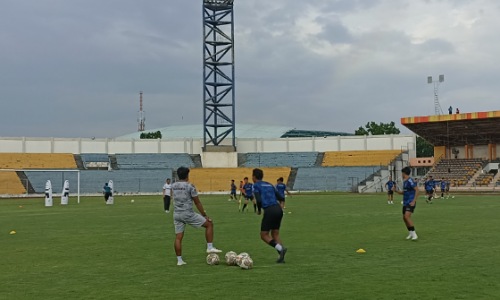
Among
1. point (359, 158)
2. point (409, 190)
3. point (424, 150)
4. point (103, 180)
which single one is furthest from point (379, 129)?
point (409, 190)

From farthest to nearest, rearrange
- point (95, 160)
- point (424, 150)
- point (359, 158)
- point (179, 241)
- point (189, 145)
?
point (424, 150), point (189, 145), point (95, 160), point (359, 158), point (179, 241)

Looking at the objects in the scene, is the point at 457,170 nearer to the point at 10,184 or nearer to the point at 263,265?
the point at 10,184

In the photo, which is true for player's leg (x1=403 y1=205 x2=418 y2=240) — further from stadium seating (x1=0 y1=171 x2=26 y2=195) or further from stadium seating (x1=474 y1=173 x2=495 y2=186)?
stadium seating (x1=0 y1=171 x2=26 y2=195)

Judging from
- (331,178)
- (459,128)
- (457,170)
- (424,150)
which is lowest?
(331,178)

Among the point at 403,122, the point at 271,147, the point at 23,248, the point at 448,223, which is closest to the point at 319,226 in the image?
the point at 448,223

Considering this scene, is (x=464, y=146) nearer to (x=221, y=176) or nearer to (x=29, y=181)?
(x=221, y=176)

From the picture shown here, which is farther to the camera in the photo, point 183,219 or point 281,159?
point 281,159

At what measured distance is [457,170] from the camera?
6550cm

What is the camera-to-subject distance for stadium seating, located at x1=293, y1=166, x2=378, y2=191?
6588cm

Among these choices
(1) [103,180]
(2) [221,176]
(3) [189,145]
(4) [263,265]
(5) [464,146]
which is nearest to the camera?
(4) [263,265]

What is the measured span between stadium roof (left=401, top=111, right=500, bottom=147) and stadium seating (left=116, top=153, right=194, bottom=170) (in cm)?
3061

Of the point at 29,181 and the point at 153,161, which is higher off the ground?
the point at 153,161

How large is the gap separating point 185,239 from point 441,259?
727 centimetres

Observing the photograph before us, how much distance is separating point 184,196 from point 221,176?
5998 centimetres
